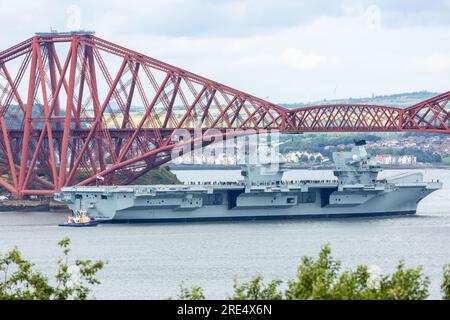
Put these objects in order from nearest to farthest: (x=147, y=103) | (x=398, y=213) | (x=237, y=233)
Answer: (x=237, y=233) < (x=398, y=213) < (x=147, y=103)

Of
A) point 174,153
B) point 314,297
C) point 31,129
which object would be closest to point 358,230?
point 174,153

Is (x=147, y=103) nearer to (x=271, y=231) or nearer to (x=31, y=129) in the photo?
(x=31, y=129)

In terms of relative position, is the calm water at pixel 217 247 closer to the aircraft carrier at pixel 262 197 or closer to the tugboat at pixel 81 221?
the tugboat at pixel 81 221

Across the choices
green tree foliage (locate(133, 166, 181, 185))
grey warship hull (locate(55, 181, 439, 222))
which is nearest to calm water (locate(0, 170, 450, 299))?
grey warship hull (locate(55, 181, 439, 222))

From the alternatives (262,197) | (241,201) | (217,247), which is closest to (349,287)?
(217,247)

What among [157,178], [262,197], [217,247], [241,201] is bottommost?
[217,247]

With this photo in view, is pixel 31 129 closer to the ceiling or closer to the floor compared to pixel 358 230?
closer to the ceiling

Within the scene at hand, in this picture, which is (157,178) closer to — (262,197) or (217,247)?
(262,197)

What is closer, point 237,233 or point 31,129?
point 237,233
